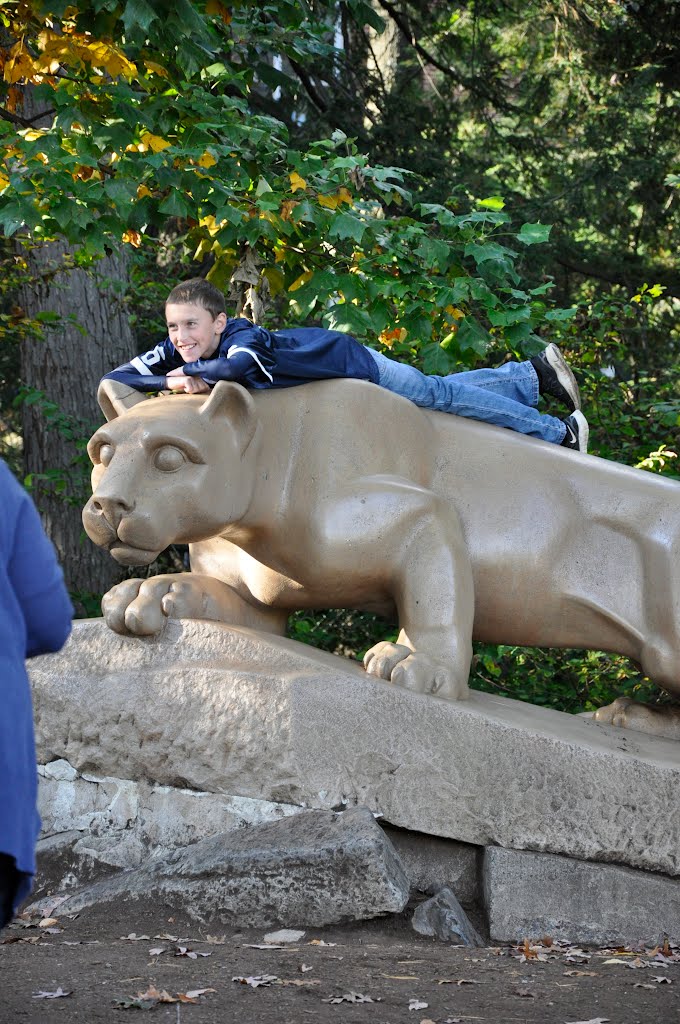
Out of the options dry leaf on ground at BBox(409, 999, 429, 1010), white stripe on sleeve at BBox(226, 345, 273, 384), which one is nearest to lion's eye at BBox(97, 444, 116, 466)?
white stripe on sleeve at BBox(226, 345, 273, 384)

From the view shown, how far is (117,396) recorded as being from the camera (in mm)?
5125

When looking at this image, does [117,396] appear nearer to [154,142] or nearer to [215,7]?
[154,142]

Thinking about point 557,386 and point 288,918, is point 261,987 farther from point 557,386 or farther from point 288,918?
point 557,386

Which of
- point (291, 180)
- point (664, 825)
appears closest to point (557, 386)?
point (291, 180)

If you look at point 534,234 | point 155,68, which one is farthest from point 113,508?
point 155,68

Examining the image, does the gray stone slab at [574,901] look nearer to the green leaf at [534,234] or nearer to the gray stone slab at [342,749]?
the gray stone slab at [342,749]

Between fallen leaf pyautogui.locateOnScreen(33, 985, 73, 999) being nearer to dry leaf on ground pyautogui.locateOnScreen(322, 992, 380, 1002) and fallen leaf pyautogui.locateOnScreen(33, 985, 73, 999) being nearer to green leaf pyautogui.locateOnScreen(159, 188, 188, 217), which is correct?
dry leaf on ground pyautogui.locateOnScreen(322, 992, 380, 1002)

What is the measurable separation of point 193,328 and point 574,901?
8.71 ft

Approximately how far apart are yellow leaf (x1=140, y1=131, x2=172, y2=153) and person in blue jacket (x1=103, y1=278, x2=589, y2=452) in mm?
1598

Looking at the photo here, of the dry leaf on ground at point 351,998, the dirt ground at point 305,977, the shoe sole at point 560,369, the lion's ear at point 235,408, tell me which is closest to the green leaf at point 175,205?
the lion's ear at point 235,408

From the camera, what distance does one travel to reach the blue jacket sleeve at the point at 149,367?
5.23m

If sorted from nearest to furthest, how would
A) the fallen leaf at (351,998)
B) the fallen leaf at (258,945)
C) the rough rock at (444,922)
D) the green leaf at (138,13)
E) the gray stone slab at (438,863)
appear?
the fallen leaf at (351,998) → the fallen leaf at (258,945) → the rough rock at (444,922) → the gray stone slab at (438,863) → the green leaf at (138,13)

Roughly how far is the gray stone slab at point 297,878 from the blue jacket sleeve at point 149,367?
1.93 m

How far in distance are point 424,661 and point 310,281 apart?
2727mm
